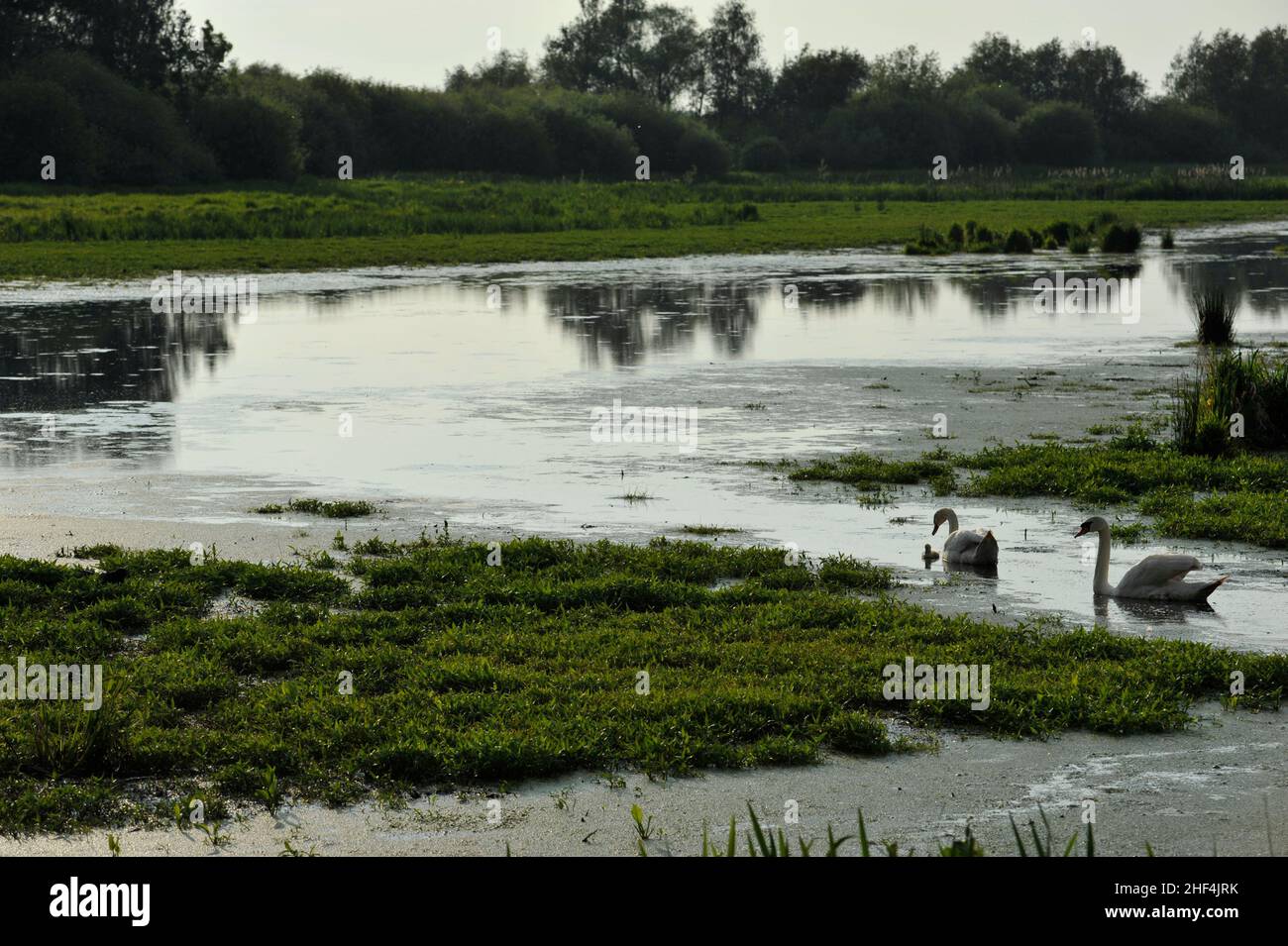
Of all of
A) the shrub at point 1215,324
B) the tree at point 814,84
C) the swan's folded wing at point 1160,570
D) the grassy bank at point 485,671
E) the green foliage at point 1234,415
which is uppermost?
the tree at point 814,84

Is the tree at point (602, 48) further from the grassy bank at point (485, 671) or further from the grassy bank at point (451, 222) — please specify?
the grassy bank at point (485, 671)

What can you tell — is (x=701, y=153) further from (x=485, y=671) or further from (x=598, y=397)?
(x=485, y=671)

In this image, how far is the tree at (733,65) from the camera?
148 m

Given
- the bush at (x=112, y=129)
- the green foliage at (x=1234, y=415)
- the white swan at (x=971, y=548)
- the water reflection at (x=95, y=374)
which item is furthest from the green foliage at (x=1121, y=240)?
the bush at (x=112, y=129)

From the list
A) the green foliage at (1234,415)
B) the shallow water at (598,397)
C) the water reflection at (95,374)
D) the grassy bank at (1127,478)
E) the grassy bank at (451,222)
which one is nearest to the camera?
the grassy bank at (1127,478)

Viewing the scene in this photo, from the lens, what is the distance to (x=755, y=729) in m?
7.88

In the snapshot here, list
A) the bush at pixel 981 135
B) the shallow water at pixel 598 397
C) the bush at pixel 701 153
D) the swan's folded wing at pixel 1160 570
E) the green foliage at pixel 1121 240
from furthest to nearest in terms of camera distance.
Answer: the bush at pixel 981 135
the bush at pixel 701 153
the green foliage at pixel 1121 240
the shallow water at pixel 598 397
the swan's folded wing at pixel 1160 570

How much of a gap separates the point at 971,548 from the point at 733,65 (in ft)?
471

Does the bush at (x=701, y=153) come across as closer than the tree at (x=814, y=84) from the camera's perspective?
Yes

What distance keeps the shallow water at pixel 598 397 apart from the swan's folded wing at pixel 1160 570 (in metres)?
0.26

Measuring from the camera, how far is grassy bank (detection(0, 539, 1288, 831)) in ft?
24.4

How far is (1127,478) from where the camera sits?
14.2m

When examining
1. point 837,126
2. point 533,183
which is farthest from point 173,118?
point 837,126
